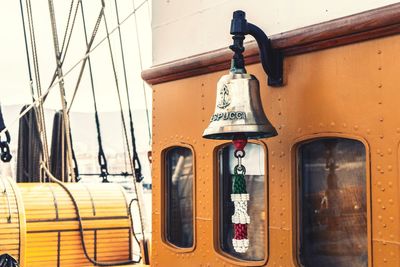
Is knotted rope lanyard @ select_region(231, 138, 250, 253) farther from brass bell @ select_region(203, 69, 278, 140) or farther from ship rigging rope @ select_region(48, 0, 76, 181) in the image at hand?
ship rigging rope @ select_region(48, 0, 76, 181)

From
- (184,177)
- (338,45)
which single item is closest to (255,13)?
(338,45)

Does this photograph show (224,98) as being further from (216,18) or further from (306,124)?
(216,18)

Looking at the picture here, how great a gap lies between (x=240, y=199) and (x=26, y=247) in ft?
16.4

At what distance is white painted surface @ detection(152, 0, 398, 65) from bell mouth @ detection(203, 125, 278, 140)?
641 millimetres

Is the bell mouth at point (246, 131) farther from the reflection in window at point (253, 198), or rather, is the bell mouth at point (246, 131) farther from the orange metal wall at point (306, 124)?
the reflection in window at point (253, 198)

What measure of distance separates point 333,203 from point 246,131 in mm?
612

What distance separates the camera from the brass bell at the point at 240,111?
3.77m

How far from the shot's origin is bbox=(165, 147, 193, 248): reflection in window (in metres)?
5.00

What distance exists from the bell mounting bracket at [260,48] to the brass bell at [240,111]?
0.10 meters

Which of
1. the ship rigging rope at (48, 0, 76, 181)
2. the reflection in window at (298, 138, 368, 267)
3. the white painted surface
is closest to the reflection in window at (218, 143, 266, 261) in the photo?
the reflection in window at (298, 138, 368, 267)

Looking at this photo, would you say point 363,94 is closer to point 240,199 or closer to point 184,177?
point 240,199

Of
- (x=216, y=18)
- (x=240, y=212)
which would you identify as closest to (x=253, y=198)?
(x=240, y=212)

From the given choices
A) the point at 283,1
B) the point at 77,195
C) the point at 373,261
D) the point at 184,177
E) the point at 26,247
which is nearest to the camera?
the point at 373,261

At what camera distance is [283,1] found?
4070mm
